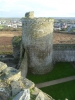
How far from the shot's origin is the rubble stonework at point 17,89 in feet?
21.8

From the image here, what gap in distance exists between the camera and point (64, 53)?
21.3m

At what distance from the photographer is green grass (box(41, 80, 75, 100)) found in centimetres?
1419

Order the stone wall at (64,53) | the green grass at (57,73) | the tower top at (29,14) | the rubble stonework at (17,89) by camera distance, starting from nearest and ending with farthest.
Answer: the rubble stonework at (17,89) → the green grass at (57,73) → the tower top at (29,14) → the stone wall at (64,53)

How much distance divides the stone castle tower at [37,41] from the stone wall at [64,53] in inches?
130

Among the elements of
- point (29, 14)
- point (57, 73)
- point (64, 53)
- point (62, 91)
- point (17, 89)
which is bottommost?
point (62, 91)

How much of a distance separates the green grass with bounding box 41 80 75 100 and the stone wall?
5232mm

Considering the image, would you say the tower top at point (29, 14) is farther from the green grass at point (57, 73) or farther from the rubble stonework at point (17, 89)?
the rubble stonework at point (17, 89)

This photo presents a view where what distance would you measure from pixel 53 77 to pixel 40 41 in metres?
3.59

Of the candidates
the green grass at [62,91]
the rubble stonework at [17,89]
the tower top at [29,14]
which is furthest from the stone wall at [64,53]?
the rubble stonework at [17,89]

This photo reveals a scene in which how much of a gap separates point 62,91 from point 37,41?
492 cm

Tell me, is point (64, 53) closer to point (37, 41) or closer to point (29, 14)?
point (37, 41)

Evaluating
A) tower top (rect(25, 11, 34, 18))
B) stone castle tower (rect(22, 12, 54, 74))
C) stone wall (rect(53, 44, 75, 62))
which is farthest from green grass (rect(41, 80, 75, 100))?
tower top (rect(25, 11, 34, 18))

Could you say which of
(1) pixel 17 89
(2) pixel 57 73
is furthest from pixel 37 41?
(1) pixel 17 89

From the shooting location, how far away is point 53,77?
1722 centimetres
